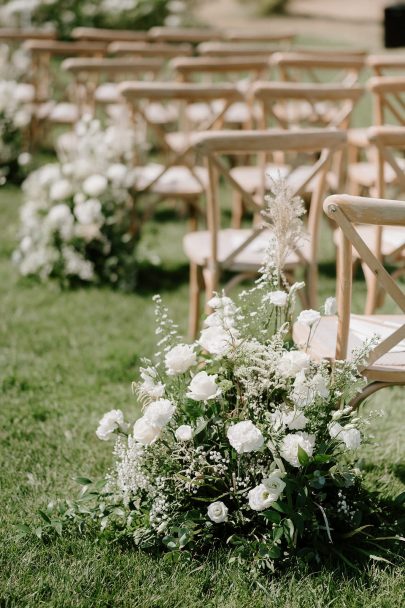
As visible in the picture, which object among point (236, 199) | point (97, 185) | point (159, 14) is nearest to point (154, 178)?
point (97, 185)

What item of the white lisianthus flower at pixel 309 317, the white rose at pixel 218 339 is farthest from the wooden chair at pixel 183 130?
the white lisianthus flower at pixel 309 317

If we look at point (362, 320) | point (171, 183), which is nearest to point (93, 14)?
point (171, 183)

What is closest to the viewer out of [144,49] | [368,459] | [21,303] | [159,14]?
[368,459]

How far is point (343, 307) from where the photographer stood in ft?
8.95

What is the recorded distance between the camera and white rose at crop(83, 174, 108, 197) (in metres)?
5.44

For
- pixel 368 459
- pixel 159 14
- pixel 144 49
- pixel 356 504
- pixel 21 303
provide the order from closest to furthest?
pixel 356 504 < pixel 368 459 < pixel 21 303 < pixel 144 49 < pixel 159 14

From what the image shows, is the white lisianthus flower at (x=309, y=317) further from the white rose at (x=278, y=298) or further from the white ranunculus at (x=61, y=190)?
the white ranunculus at (x=61, y=190)

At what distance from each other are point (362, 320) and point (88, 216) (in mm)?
2621

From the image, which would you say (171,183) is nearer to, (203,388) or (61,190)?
(61,190)

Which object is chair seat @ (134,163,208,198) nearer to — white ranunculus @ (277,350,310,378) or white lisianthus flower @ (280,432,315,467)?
white ranunculus @ (277,350,310,378)

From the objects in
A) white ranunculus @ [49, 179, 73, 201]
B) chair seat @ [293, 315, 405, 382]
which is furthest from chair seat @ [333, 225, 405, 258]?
white ranunculus @ [49, 179, 73, 201]

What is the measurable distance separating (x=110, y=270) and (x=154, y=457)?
9.52 ft

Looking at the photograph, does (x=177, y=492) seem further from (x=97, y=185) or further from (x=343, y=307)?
(x=97, y=185)

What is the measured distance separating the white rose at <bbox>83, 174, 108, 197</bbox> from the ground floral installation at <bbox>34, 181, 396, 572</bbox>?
105 inches
